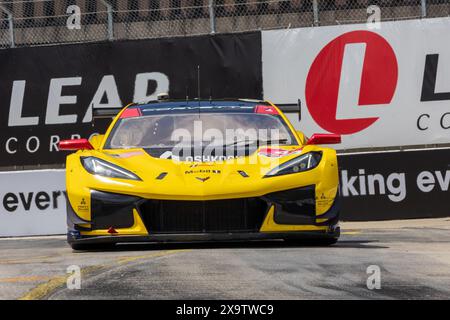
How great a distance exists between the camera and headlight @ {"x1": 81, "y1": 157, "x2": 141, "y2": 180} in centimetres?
809

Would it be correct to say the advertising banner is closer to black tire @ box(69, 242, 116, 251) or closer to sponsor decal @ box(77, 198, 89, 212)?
black tire @ box(69, 242, 116, 251)

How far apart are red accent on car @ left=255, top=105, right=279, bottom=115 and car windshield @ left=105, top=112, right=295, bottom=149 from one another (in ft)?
0.32

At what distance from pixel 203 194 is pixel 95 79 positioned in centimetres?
733

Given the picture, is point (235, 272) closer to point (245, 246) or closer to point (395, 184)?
point (245, 246)

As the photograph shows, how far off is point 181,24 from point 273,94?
2.67 meters

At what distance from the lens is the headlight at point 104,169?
8094 mm

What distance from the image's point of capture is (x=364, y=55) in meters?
14.6

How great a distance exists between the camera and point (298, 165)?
8164 mm

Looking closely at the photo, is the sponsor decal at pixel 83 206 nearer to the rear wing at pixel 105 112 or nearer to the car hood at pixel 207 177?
the car hood at pixel 207 177

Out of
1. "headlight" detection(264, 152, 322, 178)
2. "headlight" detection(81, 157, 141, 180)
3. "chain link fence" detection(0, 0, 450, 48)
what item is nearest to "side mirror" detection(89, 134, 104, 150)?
"headlight" detection(81, 157, 141, 180)

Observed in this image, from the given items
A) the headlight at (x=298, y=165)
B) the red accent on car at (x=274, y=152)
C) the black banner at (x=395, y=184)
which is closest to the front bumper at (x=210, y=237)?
the headlight at (x=298, y=165)

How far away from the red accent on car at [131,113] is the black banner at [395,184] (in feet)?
17.0

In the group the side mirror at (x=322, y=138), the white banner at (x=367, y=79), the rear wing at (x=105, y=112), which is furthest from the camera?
the white banner at (x=367, y=79)
